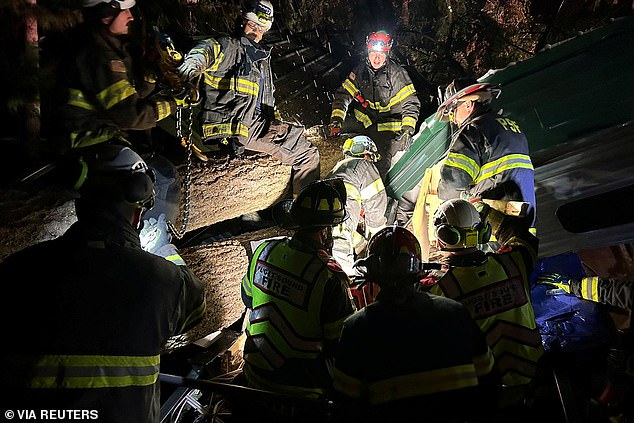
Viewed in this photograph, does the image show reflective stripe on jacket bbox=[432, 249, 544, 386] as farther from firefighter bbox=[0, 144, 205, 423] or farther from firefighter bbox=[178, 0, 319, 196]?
firefighter bbox=[178, 0, 319, 196]

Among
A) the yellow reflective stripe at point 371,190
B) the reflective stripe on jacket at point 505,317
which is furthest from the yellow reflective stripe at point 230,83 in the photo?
the reflective stripe on jacket at point 505,317

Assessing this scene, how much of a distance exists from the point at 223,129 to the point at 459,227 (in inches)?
124

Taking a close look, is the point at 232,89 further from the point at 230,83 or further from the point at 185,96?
the point at 185,96

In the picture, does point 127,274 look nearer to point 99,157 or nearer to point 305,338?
point 99,157

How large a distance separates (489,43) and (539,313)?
10474 millimetres

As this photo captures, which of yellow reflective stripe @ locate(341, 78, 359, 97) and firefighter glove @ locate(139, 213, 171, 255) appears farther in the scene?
yellow reflective stripe @ locate(341, 78, 359, 97)

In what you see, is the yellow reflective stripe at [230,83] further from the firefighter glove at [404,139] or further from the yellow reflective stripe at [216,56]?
the firefighter glove at [404,139]

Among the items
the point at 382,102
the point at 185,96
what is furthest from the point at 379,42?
the point at 185,96

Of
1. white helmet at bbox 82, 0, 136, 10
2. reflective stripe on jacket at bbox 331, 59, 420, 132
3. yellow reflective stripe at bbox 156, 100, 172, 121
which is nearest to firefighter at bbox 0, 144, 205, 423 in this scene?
yellow reflective stripe at bbox 156, 100, 172, 121

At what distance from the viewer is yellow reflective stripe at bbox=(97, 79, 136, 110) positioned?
11.3ft

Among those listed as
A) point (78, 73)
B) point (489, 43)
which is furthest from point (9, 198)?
point (489, 43)

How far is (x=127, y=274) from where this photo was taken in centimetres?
192

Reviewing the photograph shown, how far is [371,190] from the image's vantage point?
19.3ft

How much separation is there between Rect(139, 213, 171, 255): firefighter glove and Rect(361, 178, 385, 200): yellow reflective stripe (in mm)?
3032
